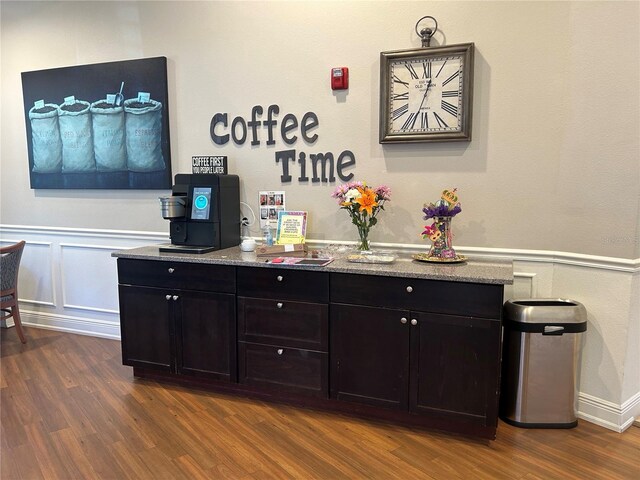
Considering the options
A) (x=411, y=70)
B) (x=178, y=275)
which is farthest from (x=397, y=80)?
(x=178, y=275)

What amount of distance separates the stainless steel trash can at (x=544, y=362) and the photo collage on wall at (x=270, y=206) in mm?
1629

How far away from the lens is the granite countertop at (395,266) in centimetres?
226

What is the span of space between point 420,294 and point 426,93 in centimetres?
125

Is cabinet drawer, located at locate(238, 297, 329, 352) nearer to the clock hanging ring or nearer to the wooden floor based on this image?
the wooden floor

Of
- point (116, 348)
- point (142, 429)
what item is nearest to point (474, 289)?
point (142, 429)

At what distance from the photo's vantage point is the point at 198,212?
3053 millimetres

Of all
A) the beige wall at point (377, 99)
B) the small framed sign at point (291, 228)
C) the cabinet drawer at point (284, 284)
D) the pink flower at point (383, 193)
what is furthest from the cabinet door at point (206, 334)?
the pink flower at point (383, 193)

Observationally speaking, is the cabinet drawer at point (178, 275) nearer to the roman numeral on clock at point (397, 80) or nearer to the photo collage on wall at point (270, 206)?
the photo collage on wall at point (270, 206)

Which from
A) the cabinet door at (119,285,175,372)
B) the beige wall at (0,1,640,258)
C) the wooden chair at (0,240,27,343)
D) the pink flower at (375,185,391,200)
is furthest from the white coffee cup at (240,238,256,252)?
the wooden chair at (0,240,27,343)

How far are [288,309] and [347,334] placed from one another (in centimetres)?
37

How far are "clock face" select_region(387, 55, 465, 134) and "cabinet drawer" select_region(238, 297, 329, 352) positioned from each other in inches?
48.7

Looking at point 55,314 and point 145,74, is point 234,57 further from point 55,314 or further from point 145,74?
point 55,314

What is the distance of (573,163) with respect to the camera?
254cm

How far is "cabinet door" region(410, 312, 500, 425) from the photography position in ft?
7.40
